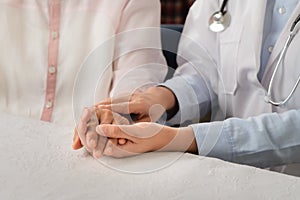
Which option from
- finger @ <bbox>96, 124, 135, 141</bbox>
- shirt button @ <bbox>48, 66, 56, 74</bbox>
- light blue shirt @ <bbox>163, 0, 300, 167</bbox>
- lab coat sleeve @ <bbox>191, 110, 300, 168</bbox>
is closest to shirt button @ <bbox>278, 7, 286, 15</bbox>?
light blue shirt @ <bbox>163, 0, 300, 167</bbox>

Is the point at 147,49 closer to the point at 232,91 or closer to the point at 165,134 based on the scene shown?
the point at 232,91

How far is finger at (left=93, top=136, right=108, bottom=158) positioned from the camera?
835 mm

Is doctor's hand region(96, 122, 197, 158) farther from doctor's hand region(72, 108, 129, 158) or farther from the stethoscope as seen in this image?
the stethoscope

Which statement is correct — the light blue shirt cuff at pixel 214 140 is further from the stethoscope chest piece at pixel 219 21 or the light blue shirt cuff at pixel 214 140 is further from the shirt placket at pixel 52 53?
the shirt placket at pixel 52 53

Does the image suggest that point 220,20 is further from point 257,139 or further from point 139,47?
point 257,139

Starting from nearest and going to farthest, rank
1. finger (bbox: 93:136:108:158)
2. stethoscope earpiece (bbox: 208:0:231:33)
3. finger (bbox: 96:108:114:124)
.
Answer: finger (bbox: 93:136:108:158), finger (bbox: 96:108:114:124), stethoscope earpiece (bbox: 208:0:231:33)

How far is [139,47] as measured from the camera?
1.22m

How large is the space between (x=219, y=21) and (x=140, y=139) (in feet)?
1.39

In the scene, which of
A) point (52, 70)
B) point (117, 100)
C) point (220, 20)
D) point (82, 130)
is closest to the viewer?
point (82, 130)

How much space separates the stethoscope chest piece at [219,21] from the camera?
1160 millimetres

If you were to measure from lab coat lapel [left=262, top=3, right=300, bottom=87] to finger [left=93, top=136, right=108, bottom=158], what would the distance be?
1.41 feet

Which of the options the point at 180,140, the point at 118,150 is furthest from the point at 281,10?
the point at 118,150

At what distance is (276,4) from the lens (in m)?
1.10

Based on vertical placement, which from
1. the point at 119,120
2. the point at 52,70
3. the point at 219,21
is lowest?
the point at 52,70
